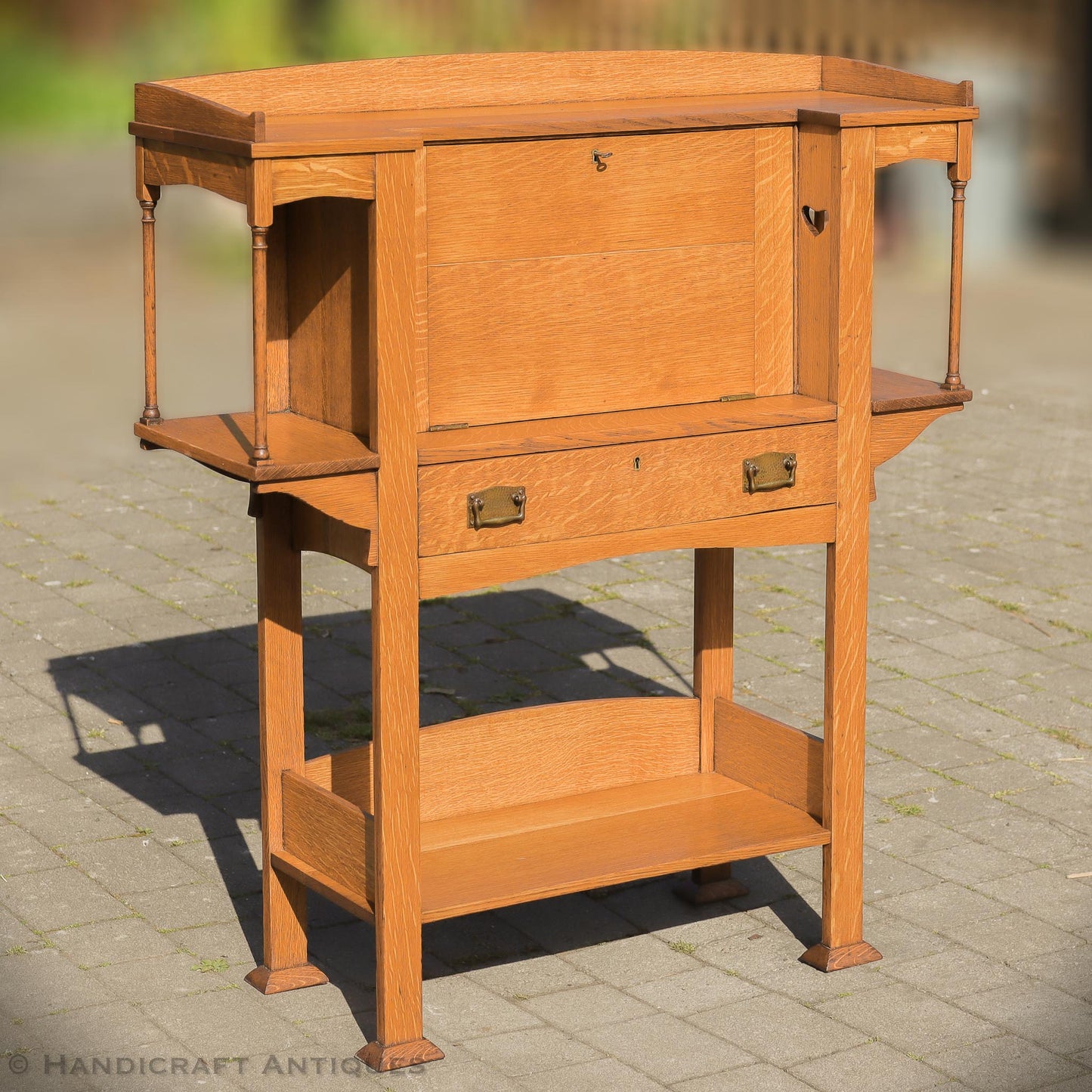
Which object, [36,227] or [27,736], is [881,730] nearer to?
[27,736]

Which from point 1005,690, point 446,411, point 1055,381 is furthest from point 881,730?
point 1055,381

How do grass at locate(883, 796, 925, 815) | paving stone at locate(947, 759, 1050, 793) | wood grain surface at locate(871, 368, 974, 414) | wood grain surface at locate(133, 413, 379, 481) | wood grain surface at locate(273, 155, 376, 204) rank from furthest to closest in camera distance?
paving stone at locate(947, 759, 1050, 793) → grass at locate(883, 796, 925, 815) → wood grain surface at locate(871, 368, 974, 414) → wood grain surface at locate(133, 413, 379, 481) → wood grain surface at locate(273, 155, 376, 204)

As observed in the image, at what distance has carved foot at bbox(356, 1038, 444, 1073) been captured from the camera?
4641 mm

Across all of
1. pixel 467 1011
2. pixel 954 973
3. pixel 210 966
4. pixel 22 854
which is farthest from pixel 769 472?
pixel 22 854

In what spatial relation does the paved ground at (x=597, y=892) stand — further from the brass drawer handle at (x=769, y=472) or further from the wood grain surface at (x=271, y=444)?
the wood grain surface at (x=271, y=444)

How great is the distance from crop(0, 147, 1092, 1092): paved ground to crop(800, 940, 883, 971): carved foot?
0.05 m

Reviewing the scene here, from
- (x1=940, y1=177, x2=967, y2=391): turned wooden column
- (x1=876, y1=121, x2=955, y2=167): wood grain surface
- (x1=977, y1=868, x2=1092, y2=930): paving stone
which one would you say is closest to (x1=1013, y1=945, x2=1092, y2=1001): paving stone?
(x1=977, y1=868, x2=1092, y2=930): paving stone

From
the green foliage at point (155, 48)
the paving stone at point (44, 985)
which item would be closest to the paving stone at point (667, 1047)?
the paving stone at point (44, 985)

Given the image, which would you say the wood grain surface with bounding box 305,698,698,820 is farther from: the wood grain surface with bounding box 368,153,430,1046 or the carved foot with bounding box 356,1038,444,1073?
the carved foot with bounding box 356,1038,444,1073

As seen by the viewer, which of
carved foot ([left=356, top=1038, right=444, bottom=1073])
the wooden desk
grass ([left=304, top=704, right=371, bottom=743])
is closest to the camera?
the wooden desk

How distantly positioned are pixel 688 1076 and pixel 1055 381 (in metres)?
7.85

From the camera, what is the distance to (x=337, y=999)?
196 inches

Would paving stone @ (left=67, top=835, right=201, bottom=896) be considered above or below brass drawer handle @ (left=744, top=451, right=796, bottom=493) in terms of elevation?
below

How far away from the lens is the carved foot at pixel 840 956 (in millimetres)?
5164
